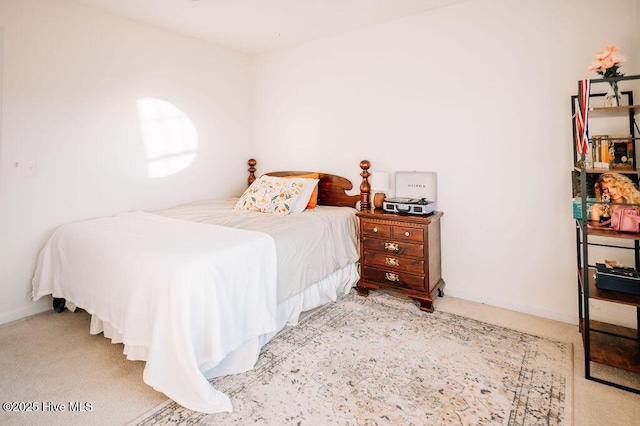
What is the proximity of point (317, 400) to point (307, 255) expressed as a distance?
109cm

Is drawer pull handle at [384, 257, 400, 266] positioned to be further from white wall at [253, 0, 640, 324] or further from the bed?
white wall at [253, 0, 640, 324]

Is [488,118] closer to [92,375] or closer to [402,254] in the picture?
[402,254]

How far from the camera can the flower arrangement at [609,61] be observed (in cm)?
186

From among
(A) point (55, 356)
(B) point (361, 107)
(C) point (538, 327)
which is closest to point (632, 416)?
(C) point (538, 327)

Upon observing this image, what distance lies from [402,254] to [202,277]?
1.65 m

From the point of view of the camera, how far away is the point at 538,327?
246 centimetres

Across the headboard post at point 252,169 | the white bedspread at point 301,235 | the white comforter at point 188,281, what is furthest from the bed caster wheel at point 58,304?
the headboard post at point 252,169

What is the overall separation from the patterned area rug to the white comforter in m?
0.15

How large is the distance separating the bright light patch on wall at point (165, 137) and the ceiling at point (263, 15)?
778mm

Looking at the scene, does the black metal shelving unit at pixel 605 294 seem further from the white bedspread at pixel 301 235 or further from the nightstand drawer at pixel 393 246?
the white bedspread at pixel 301 235

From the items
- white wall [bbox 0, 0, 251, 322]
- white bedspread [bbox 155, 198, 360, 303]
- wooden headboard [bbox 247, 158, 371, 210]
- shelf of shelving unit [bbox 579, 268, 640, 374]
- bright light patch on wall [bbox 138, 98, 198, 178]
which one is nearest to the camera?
shelf of shelving unit [bbox 579, 268, 640, 374]

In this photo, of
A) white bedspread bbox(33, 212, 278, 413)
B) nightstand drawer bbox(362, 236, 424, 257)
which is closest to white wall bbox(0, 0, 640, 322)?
nightstand drawer bbox(362, 236, 424, 257)

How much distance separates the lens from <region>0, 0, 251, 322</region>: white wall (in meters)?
2.62

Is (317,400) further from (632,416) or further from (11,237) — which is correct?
(11,237)
